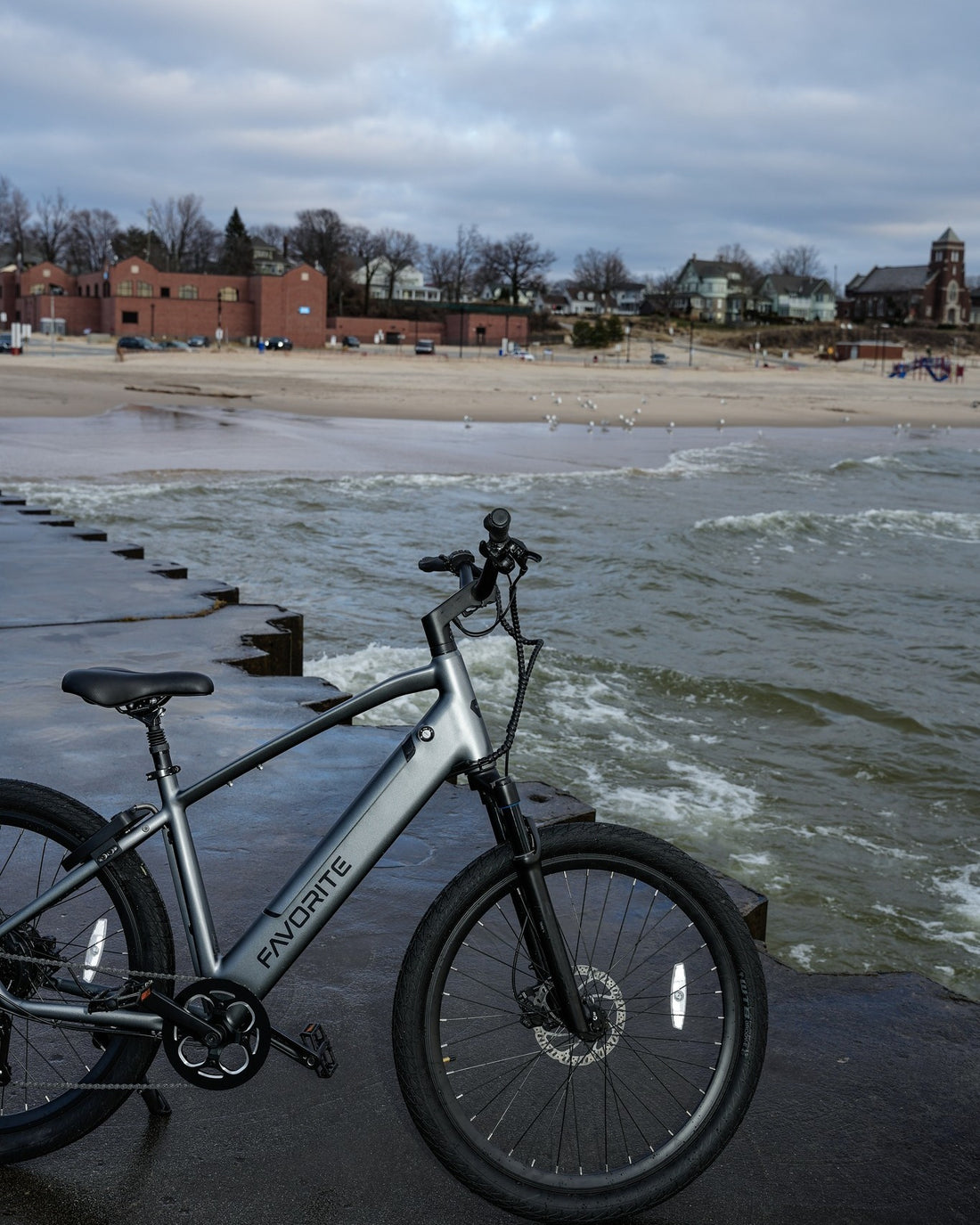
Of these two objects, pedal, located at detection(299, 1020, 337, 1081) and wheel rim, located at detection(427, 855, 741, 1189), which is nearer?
wheel rim, located at detection(427, 855, 741, 1189)

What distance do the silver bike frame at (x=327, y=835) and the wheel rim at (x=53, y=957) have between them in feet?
0.31

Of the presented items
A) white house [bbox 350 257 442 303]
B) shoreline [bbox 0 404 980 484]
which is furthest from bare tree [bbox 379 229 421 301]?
shoreline [bbox 0 404 980 484]

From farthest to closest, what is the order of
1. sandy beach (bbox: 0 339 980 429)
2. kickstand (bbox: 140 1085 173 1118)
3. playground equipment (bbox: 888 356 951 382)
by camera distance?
playground equipment (bbox: 888 356 951 382)
sandy beach (bbox: 0 339 980 429)
kickstand (bbox: 140 1085 173 1118)

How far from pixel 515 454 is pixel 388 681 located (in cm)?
2956

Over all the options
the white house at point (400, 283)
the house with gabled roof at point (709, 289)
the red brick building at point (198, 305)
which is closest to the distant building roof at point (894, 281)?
the house with gabled roof at point (709, 289)

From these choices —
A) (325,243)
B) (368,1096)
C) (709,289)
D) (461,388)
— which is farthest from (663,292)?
(368,1096)

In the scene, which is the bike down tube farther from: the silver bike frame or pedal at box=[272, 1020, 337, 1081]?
pedal at box=[272, 1020, 337, 1081]

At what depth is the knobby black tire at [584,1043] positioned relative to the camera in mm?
2393

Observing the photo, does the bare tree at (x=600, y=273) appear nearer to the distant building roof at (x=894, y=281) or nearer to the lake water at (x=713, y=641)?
the distant building roof at (x=894, y=281)

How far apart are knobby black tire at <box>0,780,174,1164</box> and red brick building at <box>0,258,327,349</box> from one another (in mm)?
98255

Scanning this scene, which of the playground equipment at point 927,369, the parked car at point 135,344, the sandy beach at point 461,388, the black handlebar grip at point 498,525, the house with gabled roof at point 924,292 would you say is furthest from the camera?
the house with gabled roof at point 924,292

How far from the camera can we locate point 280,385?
180ft

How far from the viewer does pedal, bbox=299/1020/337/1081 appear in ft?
8.53

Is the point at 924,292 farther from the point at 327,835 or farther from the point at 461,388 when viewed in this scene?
the point at 327,835
